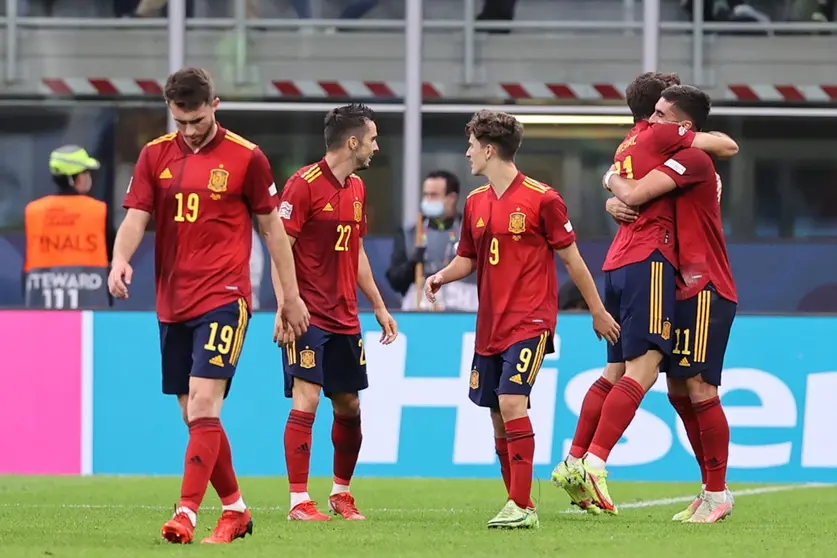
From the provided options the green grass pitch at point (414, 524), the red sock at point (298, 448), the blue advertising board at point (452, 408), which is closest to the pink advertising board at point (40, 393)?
the blue advertising board at point (452, 408)

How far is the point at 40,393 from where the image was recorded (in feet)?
36.7

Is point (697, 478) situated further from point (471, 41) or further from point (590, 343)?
point (471, 41)

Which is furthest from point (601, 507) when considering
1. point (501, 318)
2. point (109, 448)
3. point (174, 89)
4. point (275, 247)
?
point (109, 448)

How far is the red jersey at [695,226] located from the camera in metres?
7.95

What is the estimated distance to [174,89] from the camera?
6.71 meters

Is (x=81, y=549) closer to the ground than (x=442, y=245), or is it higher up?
closer to the ground

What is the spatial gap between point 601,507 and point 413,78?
23.5 ft

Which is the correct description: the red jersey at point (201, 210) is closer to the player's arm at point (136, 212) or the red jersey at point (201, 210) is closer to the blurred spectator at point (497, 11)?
the player's arm at point (136, 212)

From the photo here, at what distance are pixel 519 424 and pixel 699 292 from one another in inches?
42.8

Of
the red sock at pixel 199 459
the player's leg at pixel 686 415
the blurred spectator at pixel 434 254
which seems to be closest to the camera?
the red sock at pixel 199 459

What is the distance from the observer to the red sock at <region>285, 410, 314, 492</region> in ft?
27.0

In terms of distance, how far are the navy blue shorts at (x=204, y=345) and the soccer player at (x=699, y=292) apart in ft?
6.81

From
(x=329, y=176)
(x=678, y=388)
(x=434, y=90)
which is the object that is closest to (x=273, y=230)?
(x=329, y=176)

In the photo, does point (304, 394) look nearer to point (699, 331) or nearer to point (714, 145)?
point (699, 331)
